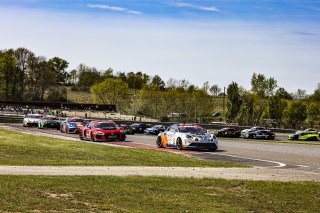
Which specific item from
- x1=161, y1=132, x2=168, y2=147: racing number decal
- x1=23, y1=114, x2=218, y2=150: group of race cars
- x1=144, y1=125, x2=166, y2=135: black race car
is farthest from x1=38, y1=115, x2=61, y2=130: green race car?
x1=161, y1=132, x2=168, y2=147: racing number decal

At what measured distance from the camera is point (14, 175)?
17500 millimetres

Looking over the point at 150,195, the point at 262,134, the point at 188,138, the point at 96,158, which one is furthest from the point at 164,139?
the point at 262,134

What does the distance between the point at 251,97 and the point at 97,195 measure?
103m

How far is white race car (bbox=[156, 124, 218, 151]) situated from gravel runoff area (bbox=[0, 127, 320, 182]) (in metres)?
Answer: 11.0

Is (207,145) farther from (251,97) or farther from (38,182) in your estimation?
(251,97)

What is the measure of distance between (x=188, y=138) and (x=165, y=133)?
9.48ft

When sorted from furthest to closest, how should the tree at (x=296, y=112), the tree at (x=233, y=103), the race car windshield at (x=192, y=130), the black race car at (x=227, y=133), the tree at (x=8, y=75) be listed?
the tree at (x=8, y=75), the tree at (x=233, y=103), the tree at (x=296, y=112), the black race car at (x=227, y=133), the race car windshield at (x=192, y=130)

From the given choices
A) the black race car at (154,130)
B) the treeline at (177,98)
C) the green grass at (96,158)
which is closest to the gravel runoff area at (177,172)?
the green grass at (96,158)

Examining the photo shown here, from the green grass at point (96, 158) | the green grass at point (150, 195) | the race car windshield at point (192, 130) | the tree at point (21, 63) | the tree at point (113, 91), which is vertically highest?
the tree at point (21, 63)

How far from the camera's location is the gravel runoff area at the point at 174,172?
1920 centimetres

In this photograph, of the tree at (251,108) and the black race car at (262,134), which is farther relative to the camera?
the tree at (251,108)

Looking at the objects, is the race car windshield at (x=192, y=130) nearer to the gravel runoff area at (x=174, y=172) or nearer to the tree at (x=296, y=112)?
the gravel runoff area at (x=174, y=172)

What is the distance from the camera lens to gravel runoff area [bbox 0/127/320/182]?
63.1ft

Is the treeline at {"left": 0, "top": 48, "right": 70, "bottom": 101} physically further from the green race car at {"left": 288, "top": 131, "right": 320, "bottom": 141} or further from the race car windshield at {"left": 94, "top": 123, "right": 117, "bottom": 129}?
Answer: the race car windshield at {"left": 94, "top": 123, "right": 117, "bottom": 129}
